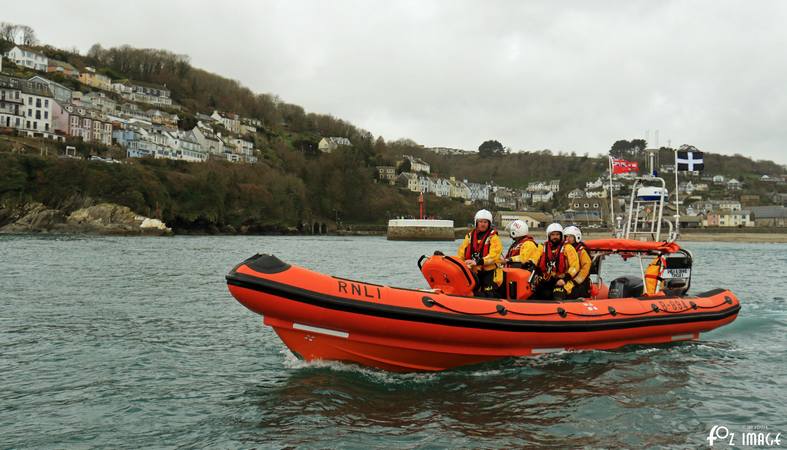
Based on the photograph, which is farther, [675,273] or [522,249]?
[675,273]

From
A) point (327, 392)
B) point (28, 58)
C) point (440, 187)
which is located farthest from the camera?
point (440, 187)

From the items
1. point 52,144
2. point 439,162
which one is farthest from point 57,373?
point 439,162

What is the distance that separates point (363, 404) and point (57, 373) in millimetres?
4293

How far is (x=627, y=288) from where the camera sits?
36.0 feet

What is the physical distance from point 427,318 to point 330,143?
132 metres

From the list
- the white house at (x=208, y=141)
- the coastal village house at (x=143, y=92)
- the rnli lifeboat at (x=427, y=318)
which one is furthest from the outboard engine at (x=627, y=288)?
the coastal village house at (x=143, y=92)

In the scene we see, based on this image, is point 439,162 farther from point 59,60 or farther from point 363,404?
point 363,404

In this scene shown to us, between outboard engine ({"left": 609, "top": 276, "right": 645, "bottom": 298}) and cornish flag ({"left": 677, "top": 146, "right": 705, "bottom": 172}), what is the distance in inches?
112

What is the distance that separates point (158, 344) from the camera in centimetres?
970

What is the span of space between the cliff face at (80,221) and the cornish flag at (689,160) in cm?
5325

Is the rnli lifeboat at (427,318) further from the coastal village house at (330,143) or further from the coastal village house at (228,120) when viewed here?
the coastal village house at (228,120)

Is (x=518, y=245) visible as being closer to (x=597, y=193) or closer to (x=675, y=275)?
(x=675, y=275)

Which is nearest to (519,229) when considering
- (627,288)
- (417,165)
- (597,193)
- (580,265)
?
(580,265)

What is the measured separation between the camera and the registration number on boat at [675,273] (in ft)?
35.9
